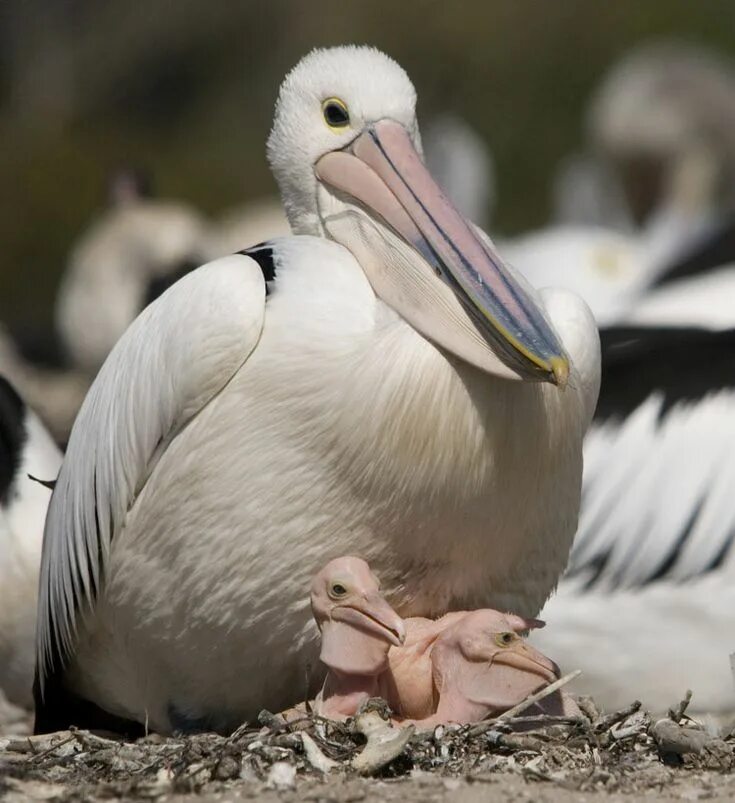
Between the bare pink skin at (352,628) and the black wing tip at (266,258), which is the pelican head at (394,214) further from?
the bare pink skin at (352,628)

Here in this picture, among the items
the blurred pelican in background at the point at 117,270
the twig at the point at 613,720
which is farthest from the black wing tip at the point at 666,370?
the blurred pelican in background at the point at 117,270

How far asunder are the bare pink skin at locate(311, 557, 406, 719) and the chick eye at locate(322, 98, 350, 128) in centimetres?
106

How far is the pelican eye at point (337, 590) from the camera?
13.3 feet

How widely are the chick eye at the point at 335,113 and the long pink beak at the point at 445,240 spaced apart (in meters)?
0.07

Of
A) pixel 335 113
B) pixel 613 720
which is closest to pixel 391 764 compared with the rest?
pixel 613 720

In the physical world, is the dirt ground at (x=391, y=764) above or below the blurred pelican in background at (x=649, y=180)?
below

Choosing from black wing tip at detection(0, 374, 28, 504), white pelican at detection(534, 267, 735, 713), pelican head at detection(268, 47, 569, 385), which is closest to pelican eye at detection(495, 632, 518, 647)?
pelican head at detection(268, 47, 569, 385)

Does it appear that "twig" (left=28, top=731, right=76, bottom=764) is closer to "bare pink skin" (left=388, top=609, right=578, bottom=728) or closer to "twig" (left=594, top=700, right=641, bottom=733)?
"bare pink skin" (left=388, top=609, right=578, bottom=728)

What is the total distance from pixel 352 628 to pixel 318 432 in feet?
1.40

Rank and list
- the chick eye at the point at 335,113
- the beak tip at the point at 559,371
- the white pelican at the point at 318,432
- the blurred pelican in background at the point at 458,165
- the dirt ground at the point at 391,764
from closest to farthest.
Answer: the dirt ground at the point at 391,764 → the beak tip at the point at 559,371 → the white pelican at the point at 318,432 → the chick eye at the point at 335,113 → the blurred pelican in background at the point at 458,165

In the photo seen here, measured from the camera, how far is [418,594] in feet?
14.1

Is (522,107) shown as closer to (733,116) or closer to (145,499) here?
(733,116)

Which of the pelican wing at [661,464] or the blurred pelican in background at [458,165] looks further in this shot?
the blurred pelican in background at [458,165]

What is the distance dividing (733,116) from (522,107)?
7291 millimetres
